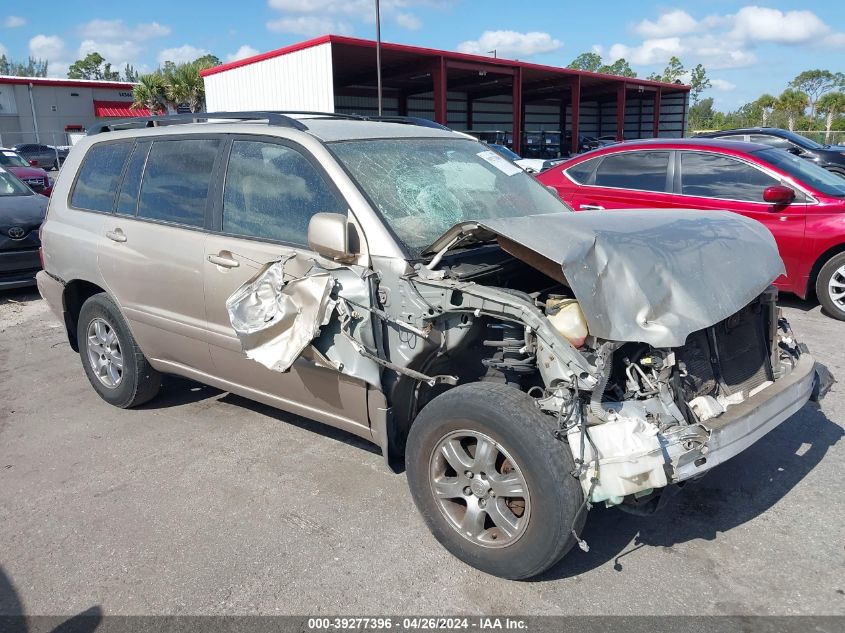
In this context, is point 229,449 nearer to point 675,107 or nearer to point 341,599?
point 341,599

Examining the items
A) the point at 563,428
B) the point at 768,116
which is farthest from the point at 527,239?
the point at 768,116

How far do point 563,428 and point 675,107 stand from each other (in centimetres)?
3853

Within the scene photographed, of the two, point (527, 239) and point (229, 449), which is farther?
point (229, 449)

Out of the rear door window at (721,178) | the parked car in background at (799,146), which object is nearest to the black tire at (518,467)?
the rear door window at (721,178)

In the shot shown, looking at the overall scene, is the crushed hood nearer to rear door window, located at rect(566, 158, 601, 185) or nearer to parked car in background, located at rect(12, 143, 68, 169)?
rear door window, located at rect(566, 158, 601, 185)

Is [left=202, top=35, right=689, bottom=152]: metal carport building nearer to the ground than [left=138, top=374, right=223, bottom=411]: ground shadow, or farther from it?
farther from it

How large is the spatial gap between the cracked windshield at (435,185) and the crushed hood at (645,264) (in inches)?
14.2

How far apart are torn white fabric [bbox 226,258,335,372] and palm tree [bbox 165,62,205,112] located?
37.1 m

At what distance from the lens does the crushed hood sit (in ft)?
8.77

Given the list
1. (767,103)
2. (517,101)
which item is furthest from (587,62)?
(517,101)

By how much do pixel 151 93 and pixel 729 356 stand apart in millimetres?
40960

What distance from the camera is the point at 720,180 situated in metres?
6.97

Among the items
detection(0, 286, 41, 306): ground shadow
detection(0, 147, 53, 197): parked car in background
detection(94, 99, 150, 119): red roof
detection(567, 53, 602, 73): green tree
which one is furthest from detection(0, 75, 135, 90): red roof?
detection(567, 53, 602, 73): green tree

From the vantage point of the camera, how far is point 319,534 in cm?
329
